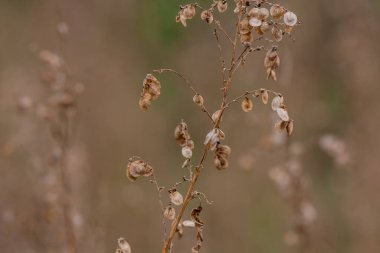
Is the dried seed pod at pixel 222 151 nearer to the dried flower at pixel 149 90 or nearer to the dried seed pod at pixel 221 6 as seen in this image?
the dried flower at pixel 149 90

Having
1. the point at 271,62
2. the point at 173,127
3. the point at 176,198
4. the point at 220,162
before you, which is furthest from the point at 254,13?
the point at 173,127

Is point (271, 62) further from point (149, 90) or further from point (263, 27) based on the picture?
point (149, 90)

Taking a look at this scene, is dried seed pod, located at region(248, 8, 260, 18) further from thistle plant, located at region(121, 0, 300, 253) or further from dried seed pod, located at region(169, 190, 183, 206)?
dried seed pod, located at region(169, 190, 183, 206)

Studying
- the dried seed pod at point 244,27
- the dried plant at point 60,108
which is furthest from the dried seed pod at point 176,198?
the dried plant at point 60,108

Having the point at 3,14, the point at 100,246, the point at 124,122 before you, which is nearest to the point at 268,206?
the point at 124,122

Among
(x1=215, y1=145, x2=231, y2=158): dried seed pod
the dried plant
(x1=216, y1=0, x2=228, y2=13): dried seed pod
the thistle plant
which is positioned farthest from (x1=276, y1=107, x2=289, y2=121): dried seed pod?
the dried plant

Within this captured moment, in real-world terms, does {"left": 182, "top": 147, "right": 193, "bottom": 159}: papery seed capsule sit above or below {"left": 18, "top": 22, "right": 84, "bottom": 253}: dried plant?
below

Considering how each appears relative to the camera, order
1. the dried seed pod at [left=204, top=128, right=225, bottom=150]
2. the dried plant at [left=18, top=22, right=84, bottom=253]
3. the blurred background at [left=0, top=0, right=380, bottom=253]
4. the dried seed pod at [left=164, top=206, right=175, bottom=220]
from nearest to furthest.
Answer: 1. the dried seed pod at [left=204, top=128, right=225, bottom=150]
2. the dried seed pod at [left=164, top=206, right=175, bottom=220]
3. the dried plant at [left=18, top=22, right=84, bottom=253]
4. the blurred background at [left=0, top=0, right=380, bottom=253]

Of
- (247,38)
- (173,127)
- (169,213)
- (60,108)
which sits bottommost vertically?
(169,213)
